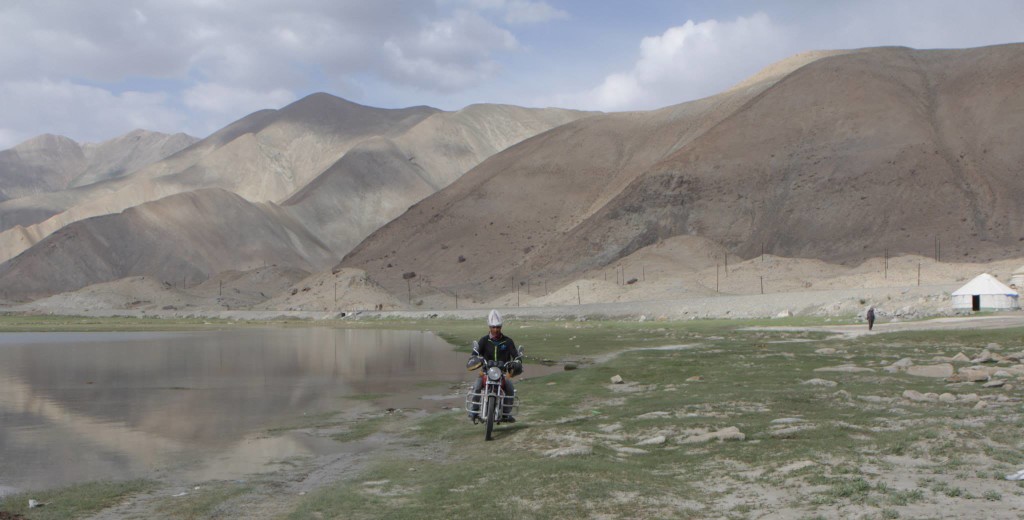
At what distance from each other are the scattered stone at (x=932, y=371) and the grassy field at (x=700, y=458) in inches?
22.6

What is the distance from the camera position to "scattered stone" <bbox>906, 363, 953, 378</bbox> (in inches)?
825

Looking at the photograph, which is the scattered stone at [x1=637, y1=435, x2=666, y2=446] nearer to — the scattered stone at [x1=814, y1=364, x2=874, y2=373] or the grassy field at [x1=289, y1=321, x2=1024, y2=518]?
the grassy field at [x1=289, y1=321, x2=1024, y2=518]

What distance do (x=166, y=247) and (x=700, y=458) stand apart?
17713 centimetres

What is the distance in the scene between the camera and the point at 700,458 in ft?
41.5

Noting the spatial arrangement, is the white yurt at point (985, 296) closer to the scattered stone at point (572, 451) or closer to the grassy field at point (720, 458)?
the grassy field at point (720, 458)

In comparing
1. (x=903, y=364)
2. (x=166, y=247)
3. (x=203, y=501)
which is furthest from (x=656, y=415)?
(x=166, y=247)

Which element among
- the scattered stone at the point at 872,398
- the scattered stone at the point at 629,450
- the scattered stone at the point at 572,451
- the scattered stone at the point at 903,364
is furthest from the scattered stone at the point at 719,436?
the scattered stone at the point at 903,364

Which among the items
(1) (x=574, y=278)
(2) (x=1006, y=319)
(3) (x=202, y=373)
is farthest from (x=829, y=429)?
(1) (x=574, y=278)

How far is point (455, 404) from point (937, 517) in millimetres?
15199

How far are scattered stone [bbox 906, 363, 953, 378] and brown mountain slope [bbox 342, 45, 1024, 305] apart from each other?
82201 mm

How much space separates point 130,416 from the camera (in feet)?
69.8

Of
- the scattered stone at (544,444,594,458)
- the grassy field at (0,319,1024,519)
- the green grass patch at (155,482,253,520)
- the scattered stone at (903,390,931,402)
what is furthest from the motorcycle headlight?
the scattered stone at (903,390,931,402)

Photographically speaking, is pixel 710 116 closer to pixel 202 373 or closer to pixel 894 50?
pixel 894 50

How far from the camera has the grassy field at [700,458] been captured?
10.0 m
